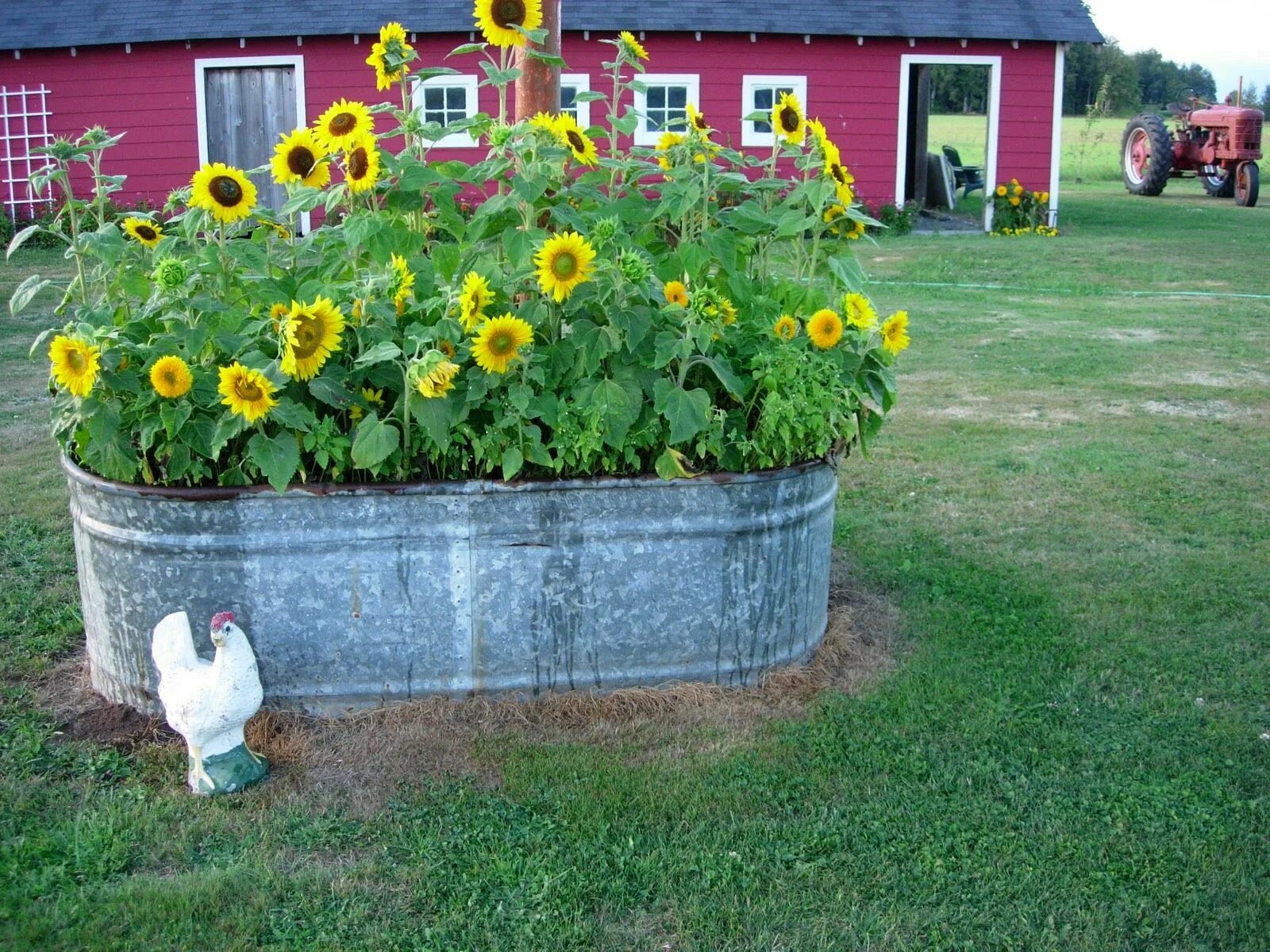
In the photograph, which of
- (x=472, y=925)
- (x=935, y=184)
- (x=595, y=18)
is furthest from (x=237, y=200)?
(x=935, y=184)

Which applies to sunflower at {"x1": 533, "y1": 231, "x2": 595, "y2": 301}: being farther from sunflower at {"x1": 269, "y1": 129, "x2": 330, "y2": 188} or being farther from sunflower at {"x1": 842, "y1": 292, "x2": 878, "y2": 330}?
sunflower at {"x1": 842, "y1": 292, "x2": 878, "y2": 330}

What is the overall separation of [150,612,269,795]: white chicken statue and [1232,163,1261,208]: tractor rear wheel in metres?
21.1

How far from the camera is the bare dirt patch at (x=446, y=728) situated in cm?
304

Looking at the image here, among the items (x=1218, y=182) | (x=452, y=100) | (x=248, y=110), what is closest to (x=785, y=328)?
(x=452, y=100)

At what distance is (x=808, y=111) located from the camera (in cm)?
1603

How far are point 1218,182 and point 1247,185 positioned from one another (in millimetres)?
2096

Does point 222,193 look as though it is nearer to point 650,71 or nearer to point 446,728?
point 446,728

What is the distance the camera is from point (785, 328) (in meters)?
3.45

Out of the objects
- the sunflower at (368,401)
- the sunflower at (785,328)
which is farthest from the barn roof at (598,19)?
the sunflower at (368,401)

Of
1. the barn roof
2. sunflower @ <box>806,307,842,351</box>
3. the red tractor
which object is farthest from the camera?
the red tractor

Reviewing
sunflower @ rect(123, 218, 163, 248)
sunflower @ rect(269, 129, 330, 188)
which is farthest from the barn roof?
sunflower @ rect(269, 129, 330, 188)

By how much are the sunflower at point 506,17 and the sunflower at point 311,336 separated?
0.89 meters

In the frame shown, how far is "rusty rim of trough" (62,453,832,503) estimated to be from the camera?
311 centimetres

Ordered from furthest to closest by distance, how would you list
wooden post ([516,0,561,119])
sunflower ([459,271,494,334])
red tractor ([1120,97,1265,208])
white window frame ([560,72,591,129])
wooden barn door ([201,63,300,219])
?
1. red tractor ([1120,97,1265,208])
2. wooden barn door ([201,63,300,219])
3. white window frame ([560,72,591,129])
4. wooden post ([516,0,561,119])
5. sunflower ([459,271,494,334])
